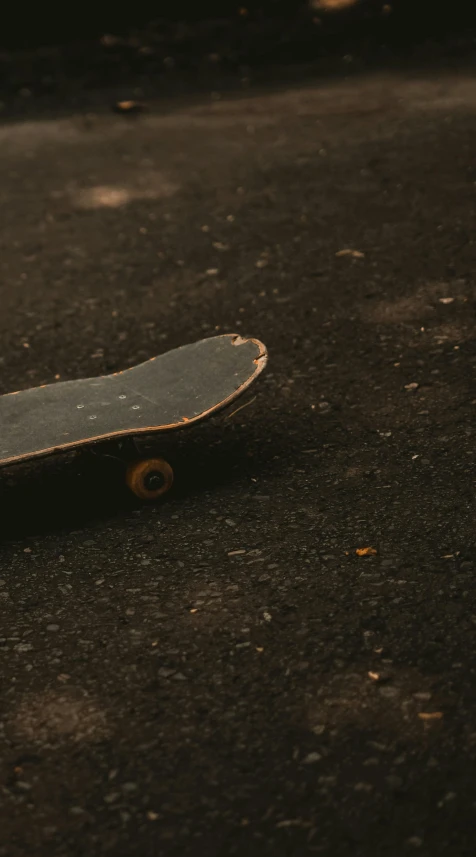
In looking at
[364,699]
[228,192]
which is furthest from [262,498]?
[228,192]

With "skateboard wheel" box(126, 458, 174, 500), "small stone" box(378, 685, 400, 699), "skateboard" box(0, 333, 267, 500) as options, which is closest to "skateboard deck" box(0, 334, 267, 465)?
"skateboard" box(0, 333, 267, 500)

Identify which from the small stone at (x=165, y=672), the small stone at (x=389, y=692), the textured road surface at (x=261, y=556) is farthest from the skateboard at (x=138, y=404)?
the small stone at (x=389, y=692)

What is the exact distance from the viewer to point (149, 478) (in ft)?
9.71

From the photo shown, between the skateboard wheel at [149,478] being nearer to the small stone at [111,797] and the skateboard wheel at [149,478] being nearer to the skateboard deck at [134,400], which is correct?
the skateboard deck at [134,400]

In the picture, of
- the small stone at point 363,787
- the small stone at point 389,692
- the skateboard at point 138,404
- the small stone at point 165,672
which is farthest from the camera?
the skateboard at point 138,404

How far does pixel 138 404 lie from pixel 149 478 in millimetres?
245

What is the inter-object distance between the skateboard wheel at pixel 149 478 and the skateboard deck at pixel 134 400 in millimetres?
142

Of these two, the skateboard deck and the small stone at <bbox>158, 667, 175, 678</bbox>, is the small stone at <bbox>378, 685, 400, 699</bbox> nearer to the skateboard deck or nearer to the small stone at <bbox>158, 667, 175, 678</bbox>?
the small stone at <bbox>158, 667, 175, 678</bbox>

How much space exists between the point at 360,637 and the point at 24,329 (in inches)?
104

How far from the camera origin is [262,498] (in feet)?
9.83

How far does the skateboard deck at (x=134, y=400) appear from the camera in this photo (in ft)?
9.32

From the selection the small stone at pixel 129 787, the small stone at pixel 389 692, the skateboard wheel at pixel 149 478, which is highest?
the skateboard wheel at pixel 149 478

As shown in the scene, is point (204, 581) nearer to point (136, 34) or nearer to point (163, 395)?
point (163, 395)

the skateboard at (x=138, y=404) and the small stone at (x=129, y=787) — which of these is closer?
the small stone at (x=129, y=787)
